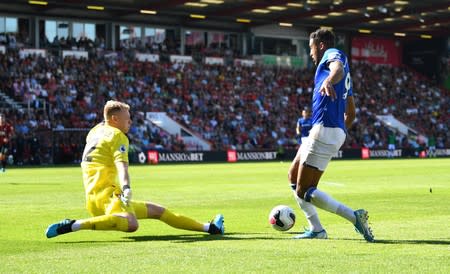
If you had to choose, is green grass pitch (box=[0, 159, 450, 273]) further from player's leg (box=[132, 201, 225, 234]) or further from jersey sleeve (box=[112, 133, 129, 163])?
jersey sleeve (box=[112, 133, 129, 163])

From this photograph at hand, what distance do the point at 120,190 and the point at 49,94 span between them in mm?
42640

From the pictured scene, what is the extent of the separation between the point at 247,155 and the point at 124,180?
45.7m

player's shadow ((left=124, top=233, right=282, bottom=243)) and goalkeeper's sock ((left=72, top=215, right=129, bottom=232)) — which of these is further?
player's shadow ((left=124, top=233, right=282, bottom=243))

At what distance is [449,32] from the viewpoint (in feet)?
263

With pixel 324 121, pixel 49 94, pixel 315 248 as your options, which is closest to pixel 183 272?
pixel 315 248

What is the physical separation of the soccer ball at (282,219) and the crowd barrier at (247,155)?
3852cm

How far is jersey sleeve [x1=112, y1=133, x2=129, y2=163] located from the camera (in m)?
10.5

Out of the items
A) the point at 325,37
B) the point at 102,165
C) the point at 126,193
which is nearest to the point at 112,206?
the point at 102,165

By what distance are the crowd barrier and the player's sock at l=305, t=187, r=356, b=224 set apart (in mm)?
39531

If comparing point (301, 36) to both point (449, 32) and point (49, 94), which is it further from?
point (49, 94)

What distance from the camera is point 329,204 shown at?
1029cm

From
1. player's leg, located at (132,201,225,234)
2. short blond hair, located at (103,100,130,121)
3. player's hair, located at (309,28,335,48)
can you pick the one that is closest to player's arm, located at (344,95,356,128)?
player's hair, located at (309,28,335,48)

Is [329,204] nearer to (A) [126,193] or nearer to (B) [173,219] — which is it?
(B) [173,219]

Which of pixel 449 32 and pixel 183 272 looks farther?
pixel 449 32
